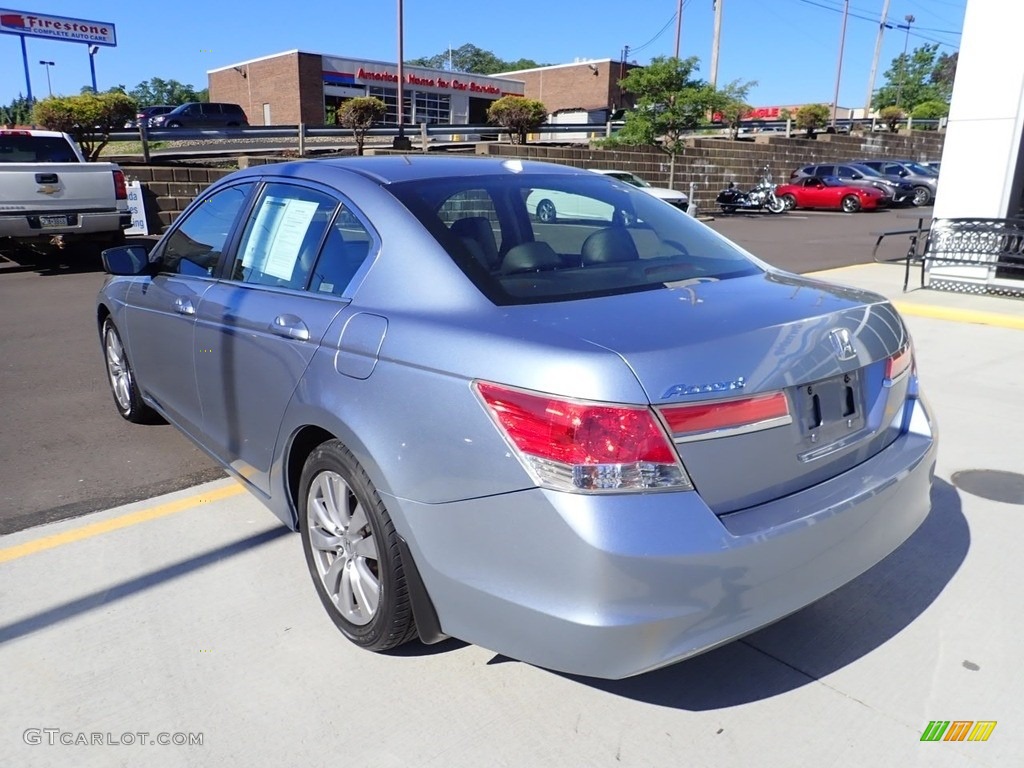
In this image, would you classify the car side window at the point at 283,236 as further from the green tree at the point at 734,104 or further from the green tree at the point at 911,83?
the green tree at the point at 911,83

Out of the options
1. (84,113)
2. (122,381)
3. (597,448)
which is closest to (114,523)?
(122,381)

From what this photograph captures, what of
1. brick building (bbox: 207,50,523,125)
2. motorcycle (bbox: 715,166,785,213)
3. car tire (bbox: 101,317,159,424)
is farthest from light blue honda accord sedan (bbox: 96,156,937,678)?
brick building (bbox: 207,50,523,125)

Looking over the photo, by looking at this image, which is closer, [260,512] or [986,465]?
[260,512]

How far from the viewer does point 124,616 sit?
2998mm

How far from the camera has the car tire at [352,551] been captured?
8.13 feet

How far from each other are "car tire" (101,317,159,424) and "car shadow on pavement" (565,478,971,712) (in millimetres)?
3455

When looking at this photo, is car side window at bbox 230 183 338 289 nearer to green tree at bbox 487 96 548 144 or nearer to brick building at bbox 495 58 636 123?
green tree at bbox 487 96 548 144

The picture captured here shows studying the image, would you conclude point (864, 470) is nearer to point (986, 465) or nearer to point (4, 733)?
point (986, 465)

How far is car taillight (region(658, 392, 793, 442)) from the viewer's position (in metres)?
2.07

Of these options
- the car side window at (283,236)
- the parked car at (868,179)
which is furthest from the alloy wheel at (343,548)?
the parked car at (868,179)

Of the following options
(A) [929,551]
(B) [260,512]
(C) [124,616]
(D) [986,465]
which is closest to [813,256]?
(D) [986,465]

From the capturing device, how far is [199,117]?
33094 millimetres

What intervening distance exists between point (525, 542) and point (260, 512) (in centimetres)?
216

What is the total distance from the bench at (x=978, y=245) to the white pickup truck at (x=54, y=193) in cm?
1075
